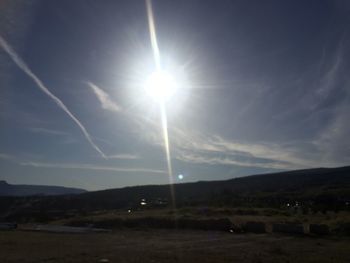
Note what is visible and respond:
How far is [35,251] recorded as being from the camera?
2805 centimetres

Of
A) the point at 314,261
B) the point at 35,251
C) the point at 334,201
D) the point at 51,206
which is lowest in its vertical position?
the point at 314,261

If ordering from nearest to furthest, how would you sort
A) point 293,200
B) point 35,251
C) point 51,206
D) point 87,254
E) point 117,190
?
point 87,254 < point 35,251 < point 293,200 < point 51,206 < point 117,190

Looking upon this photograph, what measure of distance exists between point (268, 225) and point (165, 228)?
35.9 ft

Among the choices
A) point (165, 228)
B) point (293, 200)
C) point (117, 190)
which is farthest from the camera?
point (117, 190)

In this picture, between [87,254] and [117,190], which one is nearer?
[87,254]

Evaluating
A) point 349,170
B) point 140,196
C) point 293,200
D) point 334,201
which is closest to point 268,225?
point 334,201

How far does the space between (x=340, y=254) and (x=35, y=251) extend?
1762 cm

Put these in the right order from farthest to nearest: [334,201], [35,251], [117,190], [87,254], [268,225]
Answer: [117,190] < [334,201] < [268,225] < [35,251] < [87,254]

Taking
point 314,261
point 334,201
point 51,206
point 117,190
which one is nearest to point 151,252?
point 314,261

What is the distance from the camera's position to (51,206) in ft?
430

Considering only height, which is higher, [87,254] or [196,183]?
[196,183]

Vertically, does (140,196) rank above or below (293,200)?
above

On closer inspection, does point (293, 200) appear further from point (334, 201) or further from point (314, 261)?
point (314, 261)

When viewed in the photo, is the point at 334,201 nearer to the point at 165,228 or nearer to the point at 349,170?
the point at 165,228
